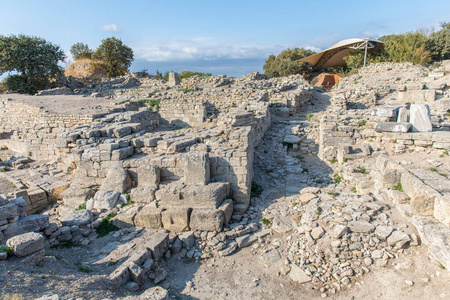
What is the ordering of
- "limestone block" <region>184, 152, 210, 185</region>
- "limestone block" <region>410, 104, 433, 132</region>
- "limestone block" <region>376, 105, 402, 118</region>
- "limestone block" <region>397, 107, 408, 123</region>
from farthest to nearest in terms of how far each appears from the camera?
"limestone block" <region>376, 105, 402, 118</region> < "limestone block" <region>397, 107, 408, 123</region> < "limestone block" <region>410, 104, 433, 132</region> < "limestone block" <region>184, 152, 210, 185</region>

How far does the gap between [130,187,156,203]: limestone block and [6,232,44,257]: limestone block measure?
218 centimetres

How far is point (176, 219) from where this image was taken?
5.41 metres

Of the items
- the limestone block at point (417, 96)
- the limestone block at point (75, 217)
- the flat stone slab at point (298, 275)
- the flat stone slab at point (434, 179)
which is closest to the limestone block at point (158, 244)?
the limestone block at point (75, 217)

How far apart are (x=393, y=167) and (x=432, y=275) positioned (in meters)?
2.74

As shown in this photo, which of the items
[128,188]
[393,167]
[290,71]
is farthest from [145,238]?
[290,71]

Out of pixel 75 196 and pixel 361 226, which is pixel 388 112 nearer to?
pixel 361 226

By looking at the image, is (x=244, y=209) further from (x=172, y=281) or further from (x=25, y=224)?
(x=25, y=224)

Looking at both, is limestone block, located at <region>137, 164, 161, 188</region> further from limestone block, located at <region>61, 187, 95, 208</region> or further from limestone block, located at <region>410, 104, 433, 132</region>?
limestone block, located at <region>410, 104, 433, 132</region>

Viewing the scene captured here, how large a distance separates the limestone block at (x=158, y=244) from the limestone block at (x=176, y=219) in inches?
13.7

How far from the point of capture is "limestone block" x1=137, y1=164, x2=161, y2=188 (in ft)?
20.5

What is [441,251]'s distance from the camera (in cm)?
393

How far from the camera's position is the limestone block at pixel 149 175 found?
625 cm

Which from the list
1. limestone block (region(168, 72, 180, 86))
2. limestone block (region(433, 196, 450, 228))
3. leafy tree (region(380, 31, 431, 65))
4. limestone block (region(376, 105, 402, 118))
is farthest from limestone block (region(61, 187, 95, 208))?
leafy tree (region(380, 31, 431, 65))

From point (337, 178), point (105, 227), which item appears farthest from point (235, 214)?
point (337, 178)
